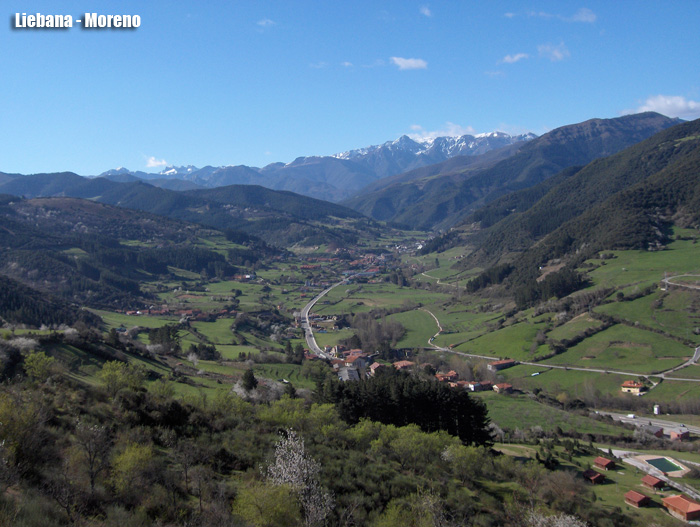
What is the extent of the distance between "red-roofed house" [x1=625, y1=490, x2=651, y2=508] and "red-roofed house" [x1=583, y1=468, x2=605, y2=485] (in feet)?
9.45

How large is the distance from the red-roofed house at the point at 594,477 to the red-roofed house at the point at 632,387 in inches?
1148

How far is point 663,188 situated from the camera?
125688mm

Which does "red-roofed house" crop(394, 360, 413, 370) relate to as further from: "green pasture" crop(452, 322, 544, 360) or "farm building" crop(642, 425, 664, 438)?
"farm building" crop(642, 425, 664, 438)

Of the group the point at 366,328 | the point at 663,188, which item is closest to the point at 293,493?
the point at 366,328

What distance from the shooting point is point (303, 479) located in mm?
19281

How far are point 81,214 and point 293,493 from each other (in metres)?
196

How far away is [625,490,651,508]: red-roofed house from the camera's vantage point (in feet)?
92.6

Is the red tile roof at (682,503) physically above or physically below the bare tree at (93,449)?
below

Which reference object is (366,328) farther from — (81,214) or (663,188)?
(81,214)

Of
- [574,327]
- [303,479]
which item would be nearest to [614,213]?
[574,327]

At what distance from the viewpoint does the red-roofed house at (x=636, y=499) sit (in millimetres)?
28219

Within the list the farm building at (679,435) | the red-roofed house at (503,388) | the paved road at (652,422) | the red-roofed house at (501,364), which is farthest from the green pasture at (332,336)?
the farm building at (679,435)

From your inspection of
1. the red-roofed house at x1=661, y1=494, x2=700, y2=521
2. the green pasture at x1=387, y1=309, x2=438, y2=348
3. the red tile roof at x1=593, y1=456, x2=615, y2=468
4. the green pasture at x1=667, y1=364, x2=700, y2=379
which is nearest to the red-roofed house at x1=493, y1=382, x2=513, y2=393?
the green pasture at x1=667, y1=364, x2=700, y2=379

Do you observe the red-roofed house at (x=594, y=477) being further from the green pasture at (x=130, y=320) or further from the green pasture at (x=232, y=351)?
the green pasture at (x=130, y=320)
